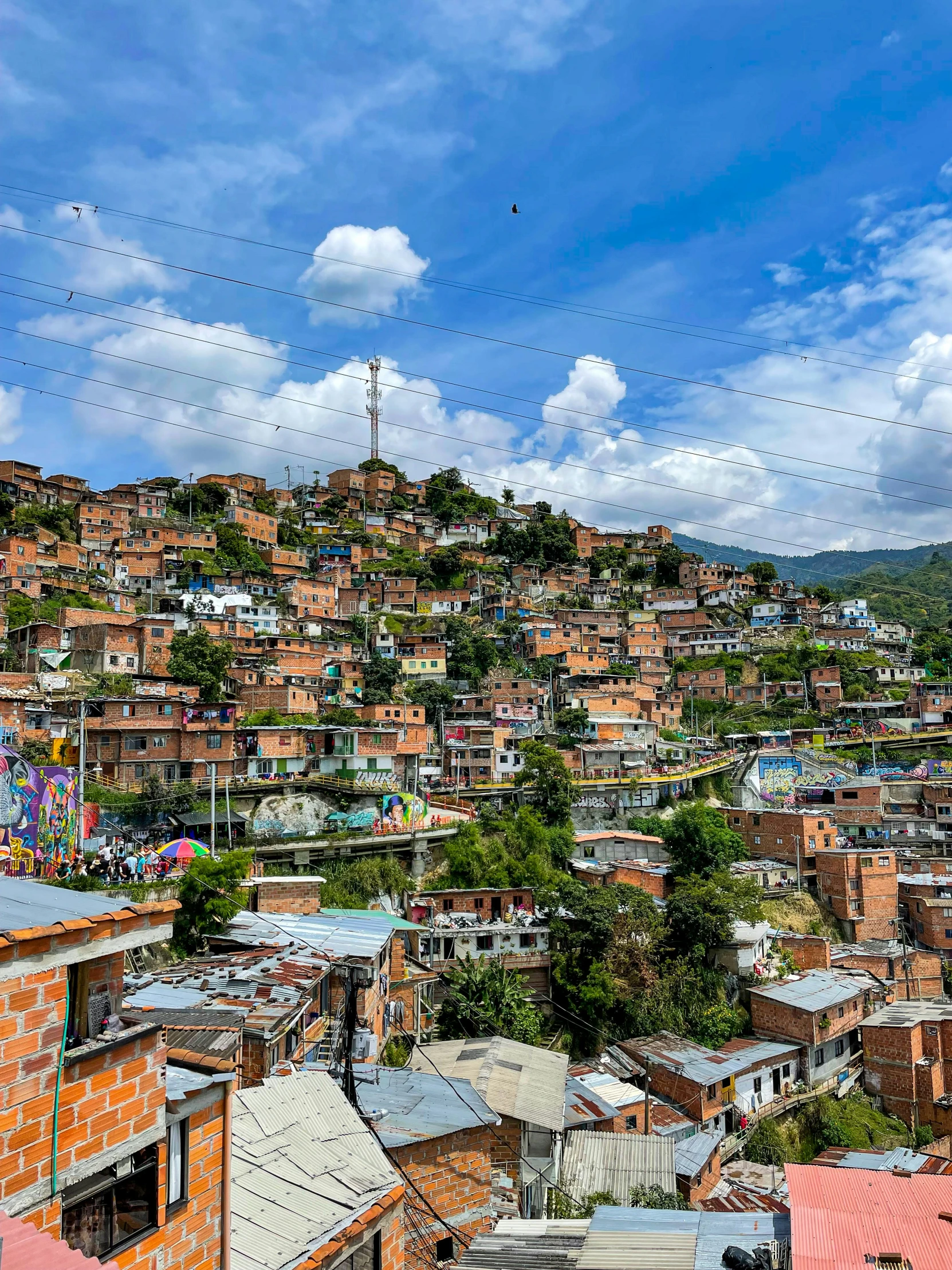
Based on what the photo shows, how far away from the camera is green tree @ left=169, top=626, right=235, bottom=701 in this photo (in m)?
38.0

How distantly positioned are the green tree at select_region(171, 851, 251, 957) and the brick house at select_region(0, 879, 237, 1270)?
34.9ft

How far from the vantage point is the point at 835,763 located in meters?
45.7

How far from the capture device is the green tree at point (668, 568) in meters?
73.7

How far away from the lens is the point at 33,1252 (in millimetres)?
3402

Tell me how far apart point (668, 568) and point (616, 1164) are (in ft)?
201

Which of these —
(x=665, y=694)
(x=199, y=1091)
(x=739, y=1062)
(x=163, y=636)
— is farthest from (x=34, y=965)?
(x=665, y=694)

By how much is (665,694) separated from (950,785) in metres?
17.1

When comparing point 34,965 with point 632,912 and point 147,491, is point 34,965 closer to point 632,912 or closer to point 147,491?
point 632,912

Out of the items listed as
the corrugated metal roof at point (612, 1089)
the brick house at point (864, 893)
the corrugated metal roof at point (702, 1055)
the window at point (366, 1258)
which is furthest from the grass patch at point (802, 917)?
the window at point (366, 1258)

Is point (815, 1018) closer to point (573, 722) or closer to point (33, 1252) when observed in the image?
point (573, 722)

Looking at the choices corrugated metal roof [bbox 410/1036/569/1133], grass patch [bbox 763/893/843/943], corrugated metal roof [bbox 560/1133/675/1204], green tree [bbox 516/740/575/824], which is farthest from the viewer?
green tree [bbox 516/740/575/824]

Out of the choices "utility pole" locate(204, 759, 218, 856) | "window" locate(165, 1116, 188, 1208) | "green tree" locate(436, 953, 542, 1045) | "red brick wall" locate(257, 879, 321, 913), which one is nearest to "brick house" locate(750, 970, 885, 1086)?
"green tree" locate(436, 953, 542, 1045)

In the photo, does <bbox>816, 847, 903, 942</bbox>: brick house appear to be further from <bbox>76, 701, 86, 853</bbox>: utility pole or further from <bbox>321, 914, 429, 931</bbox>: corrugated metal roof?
<bbox>76, 701, 86, 853</bbox>: utility pole

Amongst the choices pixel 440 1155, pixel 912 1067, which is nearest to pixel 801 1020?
pixel 912 1067
